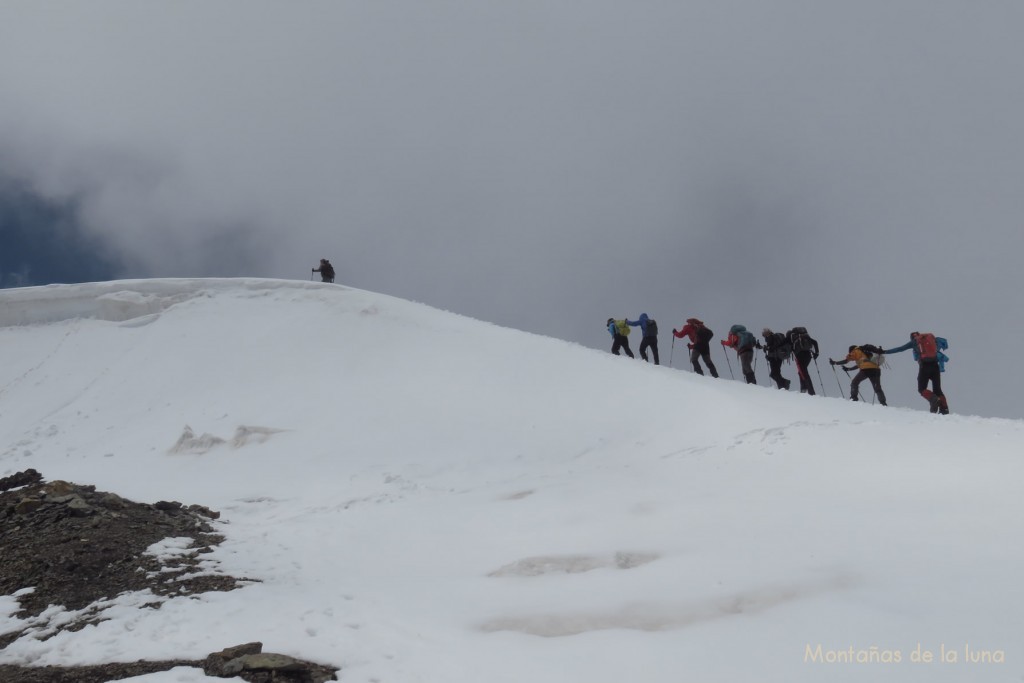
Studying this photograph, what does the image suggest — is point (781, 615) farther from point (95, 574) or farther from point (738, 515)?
point (95, 574)

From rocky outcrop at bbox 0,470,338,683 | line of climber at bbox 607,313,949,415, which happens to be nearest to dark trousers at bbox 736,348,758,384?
line of climber at bbox 607,313,949,415

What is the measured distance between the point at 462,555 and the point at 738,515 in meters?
3.39

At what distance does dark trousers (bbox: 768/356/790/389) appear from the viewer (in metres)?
19.6

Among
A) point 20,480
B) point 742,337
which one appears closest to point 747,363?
point 742,337

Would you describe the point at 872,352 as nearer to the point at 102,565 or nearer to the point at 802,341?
the point at 802,341

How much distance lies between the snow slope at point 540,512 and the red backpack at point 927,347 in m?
1.63

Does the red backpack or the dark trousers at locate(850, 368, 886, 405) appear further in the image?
the dark trousers at locate(850, 368, 886, 405)

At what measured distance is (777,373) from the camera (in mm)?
19719

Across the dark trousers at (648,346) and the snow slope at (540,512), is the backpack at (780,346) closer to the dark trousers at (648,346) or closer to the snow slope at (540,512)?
the snow slope at (540,512)

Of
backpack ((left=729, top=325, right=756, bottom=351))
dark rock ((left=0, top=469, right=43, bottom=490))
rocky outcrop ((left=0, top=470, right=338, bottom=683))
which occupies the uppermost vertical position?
backpack ((left=729, top=325, right=756, bottom=351))

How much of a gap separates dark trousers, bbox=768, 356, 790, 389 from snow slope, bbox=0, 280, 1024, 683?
2023 mm

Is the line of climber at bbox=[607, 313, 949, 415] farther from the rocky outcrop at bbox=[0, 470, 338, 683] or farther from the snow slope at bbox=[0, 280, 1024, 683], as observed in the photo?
the rocky outcrop at bbox=[0, 470, 338, 683]

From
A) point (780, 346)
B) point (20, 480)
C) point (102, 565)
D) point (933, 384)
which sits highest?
point (780, 346)

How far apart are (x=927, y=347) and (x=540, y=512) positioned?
432 inches
